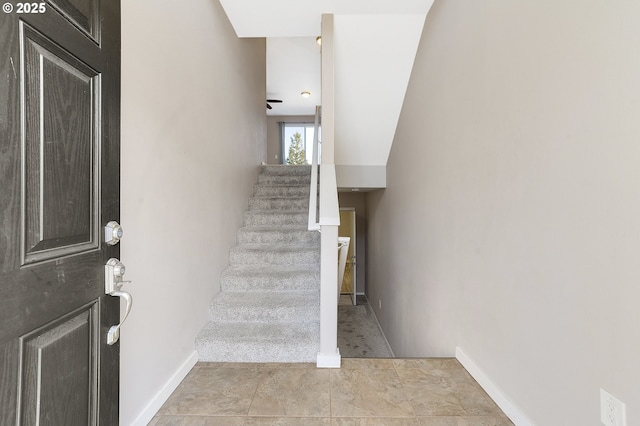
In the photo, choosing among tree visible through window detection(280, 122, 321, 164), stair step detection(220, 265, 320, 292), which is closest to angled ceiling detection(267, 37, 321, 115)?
tree visible through window detection(280, 122, 321, 164)

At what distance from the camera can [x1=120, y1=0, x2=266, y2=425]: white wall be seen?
4.65 feet

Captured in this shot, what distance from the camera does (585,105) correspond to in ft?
3.69

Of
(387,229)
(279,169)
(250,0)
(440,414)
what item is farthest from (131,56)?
(387,229)

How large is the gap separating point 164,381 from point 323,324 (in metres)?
0.96

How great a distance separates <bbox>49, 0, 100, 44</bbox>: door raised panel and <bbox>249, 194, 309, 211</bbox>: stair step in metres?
2.95

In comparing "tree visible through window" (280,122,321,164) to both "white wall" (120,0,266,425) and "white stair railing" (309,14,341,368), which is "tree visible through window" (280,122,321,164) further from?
"white stair railing" (309,14,341,368)

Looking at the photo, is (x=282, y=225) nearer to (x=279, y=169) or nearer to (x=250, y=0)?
(x=279, y=169)

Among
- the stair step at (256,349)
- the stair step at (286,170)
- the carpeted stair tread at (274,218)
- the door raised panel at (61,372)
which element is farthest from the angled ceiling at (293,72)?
the door raised panel at (61,372)

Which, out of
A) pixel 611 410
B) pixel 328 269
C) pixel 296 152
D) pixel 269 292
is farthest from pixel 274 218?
pixel 296 152

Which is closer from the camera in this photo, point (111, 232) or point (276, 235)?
point (111, 232)

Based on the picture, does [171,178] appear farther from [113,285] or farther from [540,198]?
[540,198]

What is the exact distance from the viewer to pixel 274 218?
142 inches

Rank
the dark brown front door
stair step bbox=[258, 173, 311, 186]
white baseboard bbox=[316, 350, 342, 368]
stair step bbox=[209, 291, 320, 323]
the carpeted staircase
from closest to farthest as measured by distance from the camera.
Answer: the dark brown front door < white baseboard bbox=[316, 350, 342, 368] < the carpeted staircase < stair step bbox=[209, 291, 320, 323] < stair step bbox=[258, 173, 311, 186]

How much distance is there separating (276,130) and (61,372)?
784cm
